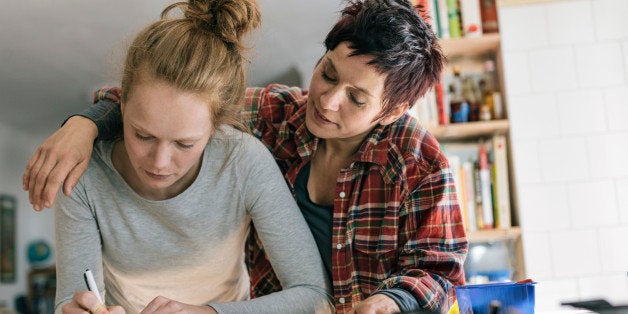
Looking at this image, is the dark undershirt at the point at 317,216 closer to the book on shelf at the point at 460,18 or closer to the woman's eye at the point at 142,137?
the woman's eye at the point at 142,137

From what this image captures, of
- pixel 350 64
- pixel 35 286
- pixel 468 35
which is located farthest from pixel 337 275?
Result: pixel 468 35

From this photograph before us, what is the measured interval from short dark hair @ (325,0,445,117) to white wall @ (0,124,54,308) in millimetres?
713

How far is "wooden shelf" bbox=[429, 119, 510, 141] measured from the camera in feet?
7.53

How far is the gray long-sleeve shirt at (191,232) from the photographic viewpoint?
113 centimetres

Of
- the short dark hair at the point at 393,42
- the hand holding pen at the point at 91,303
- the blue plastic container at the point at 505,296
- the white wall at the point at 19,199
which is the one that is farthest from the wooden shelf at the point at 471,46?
the hand holding pen at the point at 91,303

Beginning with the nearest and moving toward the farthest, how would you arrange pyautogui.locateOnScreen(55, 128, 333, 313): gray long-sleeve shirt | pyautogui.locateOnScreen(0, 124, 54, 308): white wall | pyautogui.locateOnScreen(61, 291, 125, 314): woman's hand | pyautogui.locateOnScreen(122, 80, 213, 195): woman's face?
pyautogui.locateOnScreen(61, 291, 125, 314): woman's hand, pyautogui.locateOnScreen(122, 80, 213, 195): woman's face, pyautogui.locateOnScreen(55, 128, 333, 313): gray long-sleeve shirt, pyautogui.locateOnScreen(0, 124, 54, 308): white wall

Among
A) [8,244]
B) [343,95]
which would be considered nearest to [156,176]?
[343,95]

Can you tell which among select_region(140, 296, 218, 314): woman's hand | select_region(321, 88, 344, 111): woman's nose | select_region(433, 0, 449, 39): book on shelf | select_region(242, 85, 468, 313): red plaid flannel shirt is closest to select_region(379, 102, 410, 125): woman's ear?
select_region(242, 85, 468, 313): red plaid flannel shirt

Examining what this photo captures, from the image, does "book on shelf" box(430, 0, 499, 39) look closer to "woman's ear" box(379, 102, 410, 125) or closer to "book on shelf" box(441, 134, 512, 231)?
"book on shelf" box(441, 134, 512, 231)

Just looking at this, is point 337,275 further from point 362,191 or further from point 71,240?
point 71,240

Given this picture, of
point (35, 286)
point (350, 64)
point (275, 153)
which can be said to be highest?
point (350, 64)

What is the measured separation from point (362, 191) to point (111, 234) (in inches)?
19.0

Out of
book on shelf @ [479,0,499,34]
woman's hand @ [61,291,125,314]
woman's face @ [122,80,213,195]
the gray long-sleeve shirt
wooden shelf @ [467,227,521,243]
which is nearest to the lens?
woman's hand @ [61,291,125,314]

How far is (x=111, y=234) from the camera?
1165mm
